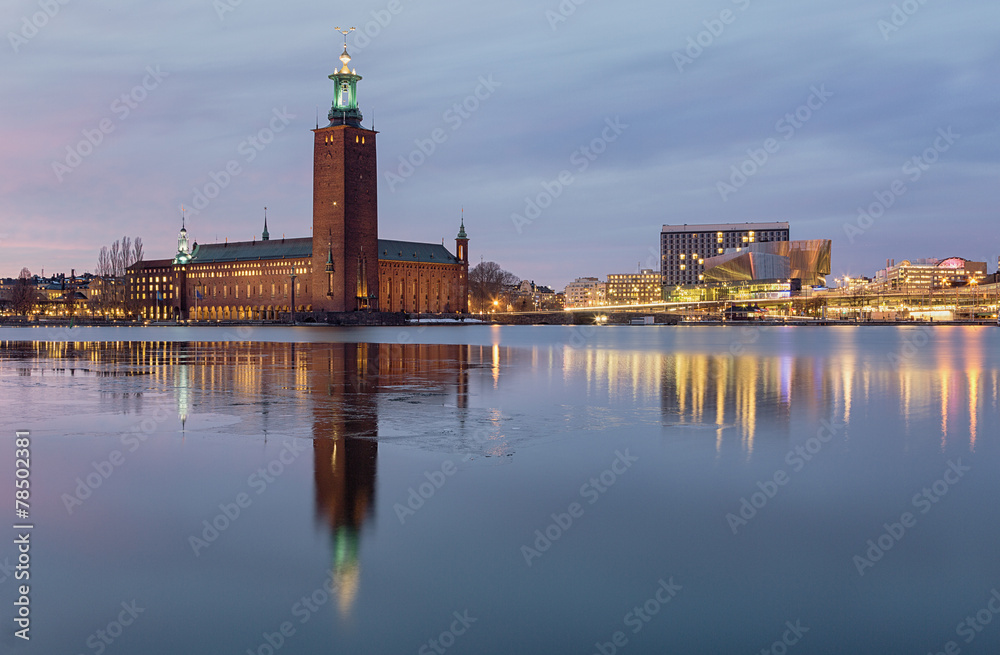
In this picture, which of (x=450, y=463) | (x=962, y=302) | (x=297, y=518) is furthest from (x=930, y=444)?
(x=962, y=302)

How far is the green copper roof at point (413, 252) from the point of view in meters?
157

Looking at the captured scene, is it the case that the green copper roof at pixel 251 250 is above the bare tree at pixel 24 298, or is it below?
above

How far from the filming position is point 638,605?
5160 mm

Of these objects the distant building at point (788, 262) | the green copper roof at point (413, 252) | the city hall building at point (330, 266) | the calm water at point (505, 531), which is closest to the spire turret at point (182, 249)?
the city hall building at point (330, 266)

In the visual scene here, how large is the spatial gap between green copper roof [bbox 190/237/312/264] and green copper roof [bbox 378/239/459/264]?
13482 millimetres

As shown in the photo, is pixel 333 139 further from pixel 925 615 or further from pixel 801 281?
pixel 925 615

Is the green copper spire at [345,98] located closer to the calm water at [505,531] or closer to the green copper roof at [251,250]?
the green copper roof at [251,250]

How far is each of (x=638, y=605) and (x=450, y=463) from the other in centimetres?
438

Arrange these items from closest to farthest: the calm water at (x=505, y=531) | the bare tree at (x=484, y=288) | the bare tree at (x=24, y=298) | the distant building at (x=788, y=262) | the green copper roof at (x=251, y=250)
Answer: the calm water at (x=505, y=531)
the green copper roof at (x=251, y=250)
the bare tree at (x=24, y=298)
the bare tree at (x=484, y=288)
the distant building at (x=788, y=262)

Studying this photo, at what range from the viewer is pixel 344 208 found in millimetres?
128750

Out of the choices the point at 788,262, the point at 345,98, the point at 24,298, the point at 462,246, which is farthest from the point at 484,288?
the point at 24,298

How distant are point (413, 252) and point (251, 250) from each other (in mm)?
30456

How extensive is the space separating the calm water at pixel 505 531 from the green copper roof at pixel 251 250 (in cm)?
14051

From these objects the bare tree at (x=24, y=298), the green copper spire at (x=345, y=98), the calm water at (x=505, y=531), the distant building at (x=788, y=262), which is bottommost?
the calm water at (x=505, y=531)
